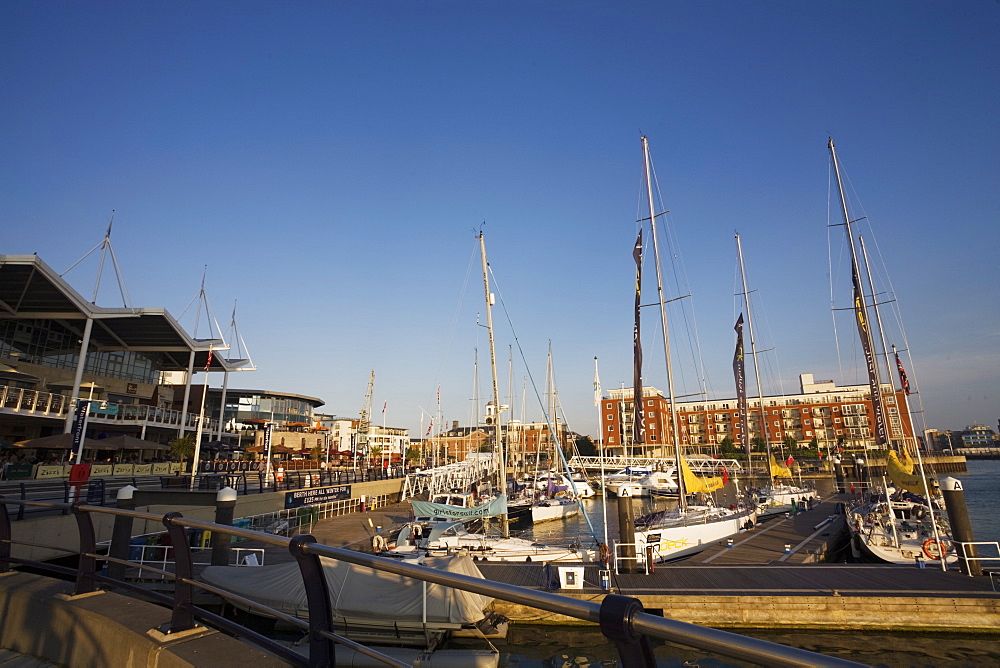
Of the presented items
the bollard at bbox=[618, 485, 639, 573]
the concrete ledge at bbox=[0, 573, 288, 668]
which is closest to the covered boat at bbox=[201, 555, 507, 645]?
the bollard at bbox=[618, 485, 639, 573]

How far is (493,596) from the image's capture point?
2303mm

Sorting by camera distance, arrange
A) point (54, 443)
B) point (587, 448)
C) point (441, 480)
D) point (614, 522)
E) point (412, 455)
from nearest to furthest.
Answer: point (54, 443), point (614, 522), point (441, 480), point (412, 455), point (587, 448)

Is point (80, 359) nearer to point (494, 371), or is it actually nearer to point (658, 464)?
point (494, 371)

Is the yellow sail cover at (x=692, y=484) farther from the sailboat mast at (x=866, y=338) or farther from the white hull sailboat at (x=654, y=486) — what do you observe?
the white hull sailboat at (x=654, y=486)

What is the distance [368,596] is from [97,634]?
390 inches

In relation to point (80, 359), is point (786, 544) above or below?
below

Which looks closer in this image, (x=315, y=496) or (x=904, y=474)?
(x=904, y=474)

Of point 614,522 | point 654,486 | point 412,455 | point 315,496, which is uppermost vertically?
point 412,455

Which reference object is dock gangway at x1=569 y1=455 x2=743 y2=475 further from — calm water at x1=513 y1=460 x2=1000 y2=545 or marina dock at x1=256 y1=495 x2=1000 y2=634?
marina dock at x1=256 y1=495 x2=1000 y2=634

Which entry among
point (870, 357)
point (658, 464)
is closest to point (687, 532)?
point (870, 357)

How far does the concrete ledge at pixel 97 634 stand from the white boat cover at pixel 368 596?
8.30 metres

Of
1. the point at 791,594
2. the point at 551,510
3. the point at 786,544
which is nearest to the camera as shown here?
the point at 791,594

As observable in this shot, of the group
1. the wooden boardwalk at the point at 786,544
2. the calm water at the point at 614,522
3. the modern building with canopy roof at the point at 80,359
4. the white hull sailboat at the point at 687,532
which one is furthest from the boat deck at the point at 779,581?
the modern building with canopy roof at the point at 80,359

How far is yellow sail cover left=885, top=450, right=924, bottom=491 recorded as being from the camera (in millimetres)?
24781
